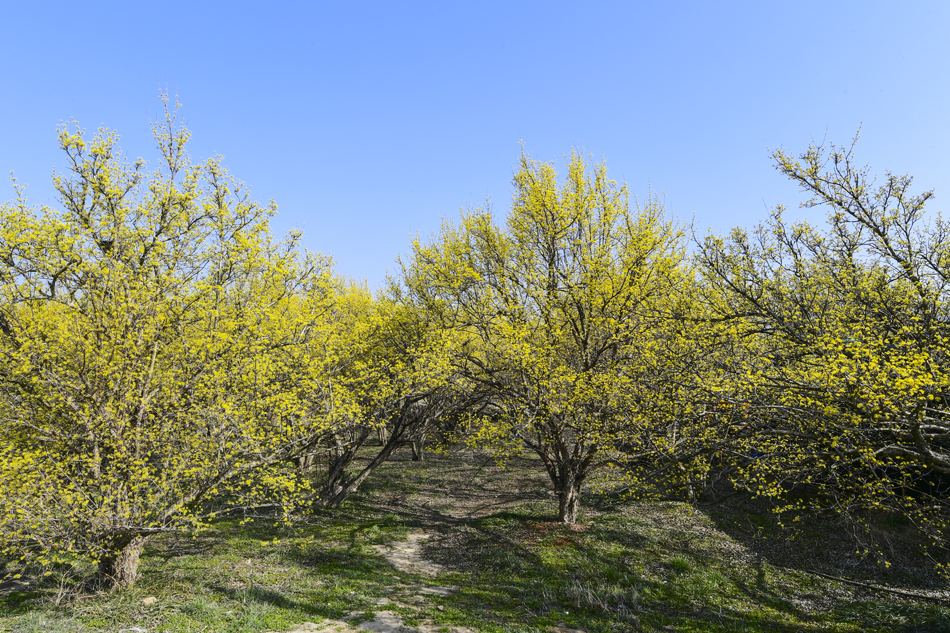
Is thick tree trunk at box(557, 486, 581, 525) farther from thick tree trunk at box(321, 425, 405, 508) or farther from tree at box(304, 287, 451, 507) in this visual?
thick tree trunk at box(321, 425, 405, 508)

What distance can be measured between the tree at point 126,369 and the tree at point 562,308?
5368mm

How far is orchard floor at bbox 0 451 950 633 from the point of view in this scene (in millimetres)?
7992

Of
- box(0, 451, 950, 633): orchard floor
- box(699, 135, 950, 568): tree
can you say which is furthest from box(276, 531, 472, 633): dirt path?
box(699, 135, 950, 568): tree

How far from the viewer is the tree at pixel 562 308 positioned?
1175 cm

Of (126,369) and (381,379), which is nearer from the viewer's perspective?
(126,369)

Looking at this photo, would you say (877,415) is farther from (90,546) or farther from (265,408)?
(90,546)

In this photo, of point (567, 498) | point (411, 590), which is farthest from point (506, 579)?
point (567, 498)

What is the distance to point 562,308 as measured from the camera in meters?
12.9

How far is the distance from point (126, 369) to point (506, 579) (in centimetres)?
866

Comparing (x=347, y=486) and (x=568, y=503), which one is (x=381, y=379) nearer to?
(x=347, y=486)

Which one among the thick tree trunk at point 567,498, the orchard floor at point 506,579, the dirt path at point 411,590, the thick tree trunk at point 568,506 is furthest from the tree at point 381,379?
the thick tree trunk at point 568,506

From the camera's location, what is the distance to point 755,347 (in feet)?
34.3

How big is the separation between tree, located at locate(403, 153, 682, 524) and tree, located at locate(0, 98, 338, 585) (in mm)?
5368

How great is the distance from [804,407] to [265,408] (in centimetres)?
1051
